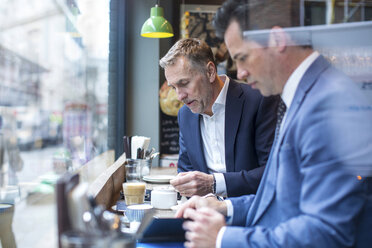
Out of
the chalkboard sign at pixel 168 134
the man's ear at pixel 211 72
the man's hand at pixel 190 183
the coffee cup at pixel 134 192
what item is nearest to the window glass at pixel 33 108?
the coffee cup at pixel 134 192

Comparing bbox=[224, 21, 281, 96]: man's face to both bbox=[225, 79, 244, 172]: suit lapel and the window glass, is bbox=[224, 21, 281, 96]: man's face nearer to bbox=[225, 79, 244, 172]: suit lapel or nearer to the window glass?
the window glass

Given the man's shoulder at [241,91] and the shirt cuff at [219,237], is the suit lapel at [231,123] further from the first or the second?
the shirt cuff at [219,237]

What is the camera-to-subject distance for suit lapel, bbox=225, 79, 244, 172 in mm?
2388

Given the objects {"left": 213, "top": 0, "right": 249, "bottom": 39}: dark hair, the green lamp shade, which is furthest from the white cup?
the green lamp shade

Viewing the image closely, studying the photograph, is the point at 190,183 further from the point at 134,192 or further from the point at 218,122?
the point at 218,122

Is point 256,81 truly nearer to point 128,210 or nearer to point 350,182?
point 350,182

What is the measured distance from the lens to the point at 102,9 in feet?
12.9

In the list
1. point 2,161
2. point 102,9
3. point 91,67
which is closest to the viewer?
point 2,161

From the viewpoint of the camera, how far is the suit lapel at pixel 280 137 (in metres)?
1.14

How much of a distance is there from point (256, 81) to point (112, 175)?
138 cm

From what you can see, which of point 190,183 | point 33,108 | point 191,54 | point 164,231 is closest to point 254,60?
point 164,231

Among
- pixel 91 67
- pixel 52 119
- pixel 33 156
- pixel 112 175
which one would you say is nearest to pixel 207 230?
pixel 33 156

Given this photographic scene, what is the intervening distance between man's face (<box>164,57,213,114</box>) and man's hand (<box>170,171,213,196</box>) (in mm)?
548

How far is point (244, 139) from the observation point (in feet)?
7.76
